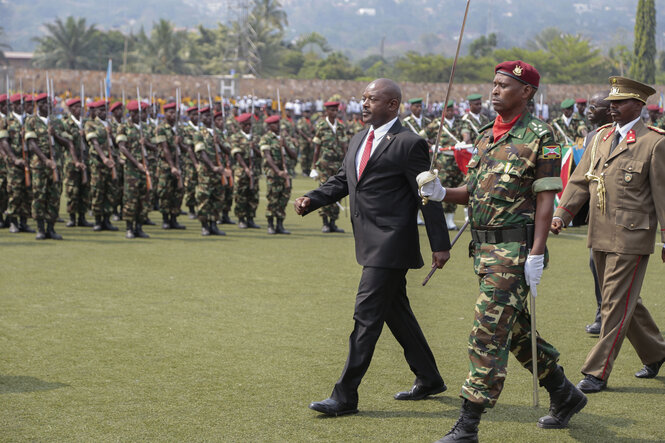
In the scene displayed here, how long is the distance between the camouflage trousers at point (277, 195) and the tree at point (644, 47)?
5449cm

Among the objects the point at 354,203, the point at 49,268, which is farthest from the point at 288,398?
the point at 49,268

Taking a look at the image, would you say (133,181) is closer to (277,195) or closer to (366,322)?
(277,195)

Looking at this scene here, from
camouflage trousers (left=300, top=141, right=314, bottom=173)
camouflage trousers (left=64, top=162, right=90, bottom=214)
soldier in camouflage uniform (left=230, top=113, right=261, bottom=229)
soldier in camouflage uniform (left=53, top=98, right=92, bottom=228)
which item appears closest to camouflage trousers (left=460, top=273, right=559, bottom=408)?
soldier in camouflage uniform (left=230, top=113, right=261, bottom=229)

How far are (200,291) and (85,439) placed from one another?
427 centimetres

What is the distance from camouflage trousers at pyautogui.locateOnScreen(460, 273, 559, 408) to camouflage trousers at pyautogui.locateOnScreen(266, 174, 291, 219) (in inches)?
364

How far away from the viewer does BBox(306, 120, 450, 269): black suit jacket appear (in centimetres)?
504

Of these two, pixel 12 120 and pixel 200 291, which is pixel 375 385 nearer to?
pixel 200 291

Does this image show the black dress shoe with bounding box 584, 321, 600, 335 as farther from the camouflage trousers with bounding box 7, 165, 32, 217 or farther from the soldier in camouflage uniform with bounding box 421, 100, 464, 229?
the camouflage trousers with bounding box 7, 165, 32, 217

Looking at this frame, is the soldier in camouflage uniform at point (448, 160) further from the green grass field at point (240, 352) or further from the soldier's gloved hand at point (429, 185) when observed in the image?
the soldier's gloved hand at point (429, 185)

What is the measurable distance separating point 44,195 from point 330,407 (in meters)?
8.53

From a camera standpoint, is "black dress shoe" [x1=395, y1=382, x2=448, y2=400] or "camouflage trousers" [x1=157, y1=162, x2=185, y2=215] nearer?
"black dress shoe" [x1=395, y1=382, x2=448, y2=400]

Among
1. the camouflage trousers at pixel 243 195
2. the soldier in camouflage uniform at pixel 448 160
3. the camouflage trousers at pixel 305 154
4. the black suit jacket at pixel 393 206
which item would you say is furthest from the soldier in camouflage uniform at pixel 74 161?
the camouflage trousers at pixel 305 154

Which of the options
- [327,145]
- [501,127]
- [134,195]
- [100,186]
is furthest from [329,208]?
[501,127]

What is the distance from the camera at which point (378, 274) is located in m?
5.05
